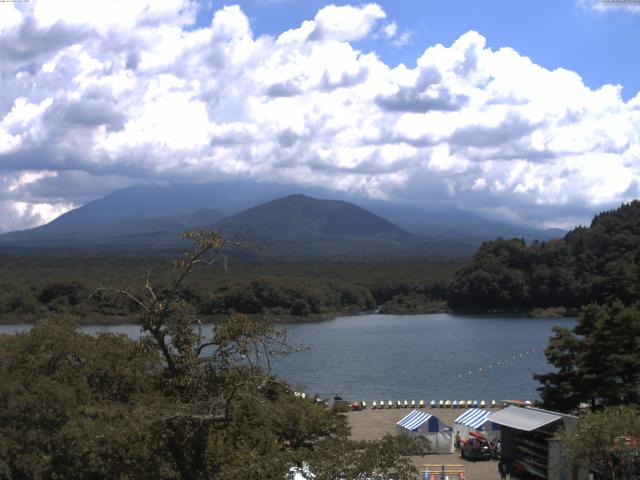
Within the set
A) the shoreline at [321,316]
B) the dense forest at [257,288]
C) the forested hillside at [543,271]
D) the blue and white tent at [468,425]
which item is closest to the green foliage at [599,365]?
the blue and white tent at [468,425]

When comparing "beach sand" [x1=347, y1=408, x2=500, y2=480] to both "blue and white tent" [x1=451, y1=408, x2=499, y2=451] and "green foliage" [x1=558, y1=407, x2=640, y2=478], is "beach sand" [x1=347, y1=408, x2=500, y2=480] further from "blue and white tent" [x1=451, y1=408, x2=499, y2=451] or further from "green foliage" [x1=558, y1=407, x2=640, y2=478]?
"green foliage" [x1=558, y1=407, x2=640, y2=478]

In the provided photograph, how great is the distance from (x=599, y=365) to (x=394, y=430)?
6.50 metres

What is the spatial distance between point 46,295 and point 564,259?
45.7 metres

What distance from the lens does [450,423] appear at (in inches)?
1011

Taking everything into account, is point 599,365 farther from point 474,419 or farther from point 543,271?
point 543,271

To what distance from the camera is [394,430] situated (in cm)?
2400

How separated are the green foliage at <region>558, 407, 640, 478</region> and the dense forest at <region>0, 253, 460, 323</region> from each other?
40.2 metres

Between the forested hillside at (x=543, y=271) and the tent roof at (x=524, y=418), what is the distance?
5548 cm

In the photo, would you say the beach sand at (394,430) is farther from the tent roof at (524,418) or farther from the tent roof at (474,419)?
the tent roof at (524,418)

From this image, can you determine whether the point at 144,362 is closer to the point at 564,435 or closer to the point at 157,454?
the point at 157,454

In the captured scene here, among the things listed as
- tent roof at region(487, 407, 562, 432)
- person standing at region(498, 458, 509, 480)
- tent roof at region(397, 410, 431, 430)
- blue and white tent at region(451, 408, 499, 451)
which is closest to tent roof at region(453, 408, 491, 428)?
blue and white tent at region(451, 408, 499, 451)

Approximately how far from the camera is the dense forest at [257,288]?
63.8 m

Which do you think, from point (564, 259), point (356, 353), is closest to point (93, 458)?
point (356, 353)

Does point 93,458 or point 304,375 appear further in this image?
point 304,375
